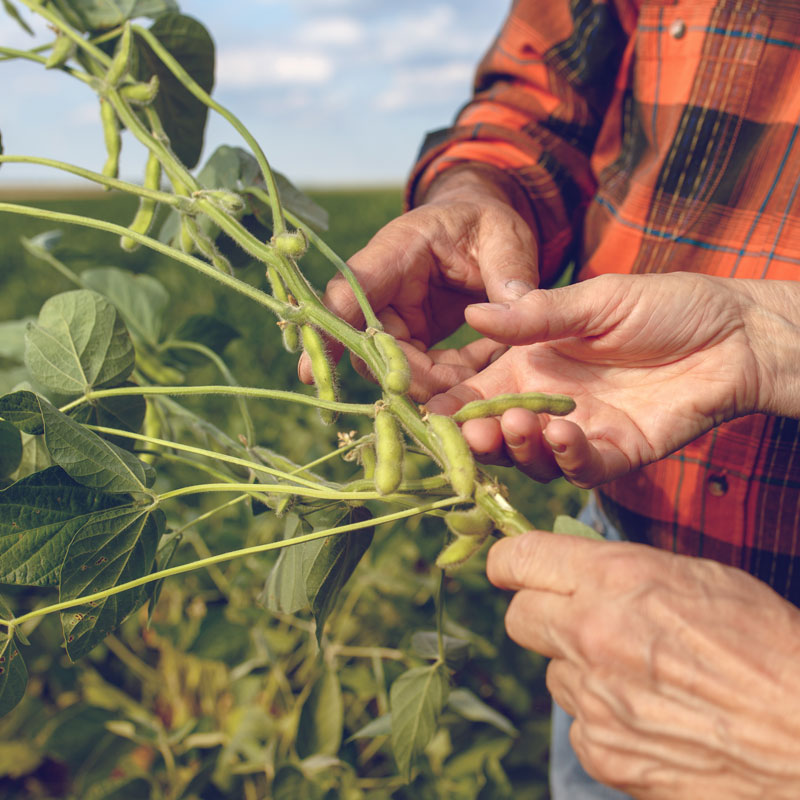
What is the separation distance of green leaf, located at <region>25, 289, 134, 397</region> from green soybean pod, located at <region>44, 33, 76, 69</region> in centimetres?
41

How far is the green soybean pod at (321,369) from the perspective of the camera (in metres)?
1.02

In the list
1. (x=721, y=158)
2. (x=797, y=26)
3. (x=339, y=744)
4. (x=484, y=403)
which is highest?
(x=797, y=26)

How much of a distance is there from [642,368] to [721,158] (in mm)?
603

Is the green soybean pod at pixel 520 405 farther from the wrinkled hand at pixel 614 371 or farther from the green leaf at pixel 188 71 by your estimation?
the green leaf at pixel 188 71

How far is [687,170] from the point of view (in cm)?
165

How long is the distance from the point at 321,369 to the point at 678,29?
1227mm

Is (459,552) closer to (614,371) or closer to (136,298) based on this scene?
(614,371)

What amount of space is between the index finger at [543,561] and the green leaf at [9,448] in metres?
0.70

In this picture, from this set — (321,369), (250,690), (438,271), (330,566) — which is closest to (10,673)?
(330,566)

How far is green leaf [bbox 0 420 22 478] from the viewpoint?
104 cm

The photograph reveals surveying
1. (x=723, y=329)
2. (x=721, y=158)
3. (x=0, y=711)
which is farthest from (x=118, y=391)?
(x=721, y=158)

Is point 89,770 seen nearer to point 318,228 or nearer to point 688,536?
point 318,228

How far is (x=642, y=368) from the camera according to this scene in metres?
1.33

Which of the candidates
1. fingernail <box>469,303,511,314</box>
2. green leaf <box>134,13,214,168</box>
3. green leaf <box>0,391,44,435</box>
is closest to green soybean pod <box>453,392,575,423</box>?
fingernail <box>469,303,511,314</box>
